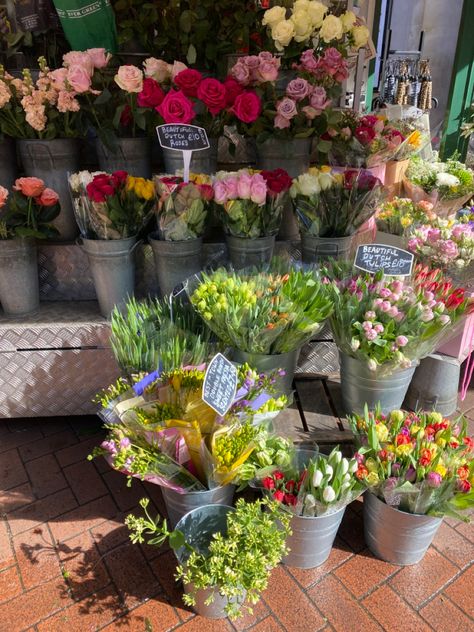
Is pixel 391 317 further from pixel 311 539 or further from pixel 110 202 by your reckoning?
pixel 110 202

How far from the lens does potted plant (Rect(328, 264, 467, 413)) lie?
177 centimetres

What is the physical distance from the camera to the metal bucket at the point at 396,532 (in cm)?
162

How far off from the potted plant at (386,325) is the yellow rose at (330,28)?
1.14m

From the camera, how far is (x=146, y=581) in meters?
1.70

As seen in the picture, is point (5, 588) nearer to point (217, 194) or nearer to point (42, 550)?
point (42, 550)

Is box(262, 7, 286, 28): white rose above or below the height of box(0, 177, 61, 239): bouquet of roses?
above

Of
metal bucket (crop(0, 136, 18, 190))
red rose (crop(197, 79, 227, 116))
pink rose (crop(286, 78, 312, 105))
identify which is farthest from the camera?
metal bucket (crop(0, 136, 18, 190))

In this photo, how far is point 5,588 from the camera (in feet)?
5.53

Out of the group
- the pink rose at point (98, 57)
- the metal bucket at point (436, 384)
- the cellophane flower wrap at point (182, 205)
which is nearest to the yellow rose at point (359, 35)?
the cellophane flower wrap at point (182, 205)

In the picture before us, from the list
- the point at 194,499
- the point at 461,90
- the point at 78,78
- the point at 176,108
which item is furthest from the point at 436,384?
the point at 461,90

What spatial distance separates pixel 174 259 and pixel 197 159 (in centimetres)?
57

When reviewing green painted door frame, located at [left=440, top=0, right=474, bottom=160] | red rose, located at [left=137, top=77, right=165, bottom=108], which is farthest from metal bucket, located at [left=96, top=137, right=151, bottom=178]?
green painted door frame, located at [left=440, top=0, right=474, bottom=160]

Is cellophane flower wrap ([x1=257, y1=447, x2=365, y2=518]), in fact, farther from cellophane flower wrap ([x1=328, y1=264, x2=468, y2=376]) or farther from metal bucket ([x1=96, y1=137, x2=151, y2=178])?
metal bucket ([x1=96, y1=137, x2=151, y2=178])

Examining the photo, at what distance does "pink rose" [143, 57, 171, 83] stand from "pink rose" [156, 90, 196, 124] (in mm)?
247
